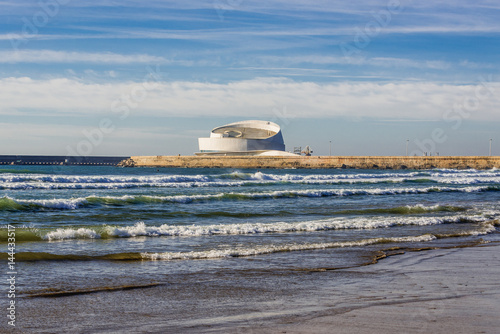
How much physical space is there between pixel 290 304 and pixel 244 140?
8683 centimetres

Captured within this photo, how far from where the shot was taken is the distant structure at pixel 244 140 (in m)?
91.4

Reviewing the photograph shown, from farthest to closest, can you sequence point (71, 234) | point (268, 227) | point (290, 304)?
point (268, 227)
point (71, 234)
point (290, 304)

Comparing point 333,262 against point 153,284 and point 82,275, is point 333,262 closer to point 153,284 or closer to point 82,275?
point 153,284

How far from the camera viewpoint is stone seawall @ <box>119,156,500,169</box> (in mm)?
71000

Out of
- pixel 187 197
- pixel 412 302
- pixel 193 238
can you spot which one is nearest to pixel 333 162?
pixel 187 197

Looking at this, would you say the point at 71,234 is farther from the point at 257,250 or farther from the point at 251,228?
the point at 257,250

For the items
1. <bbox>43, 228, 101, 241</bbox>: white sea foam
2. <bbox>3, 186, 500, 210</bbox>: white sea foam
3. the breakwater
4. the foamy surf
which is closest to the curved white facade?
the breakwater

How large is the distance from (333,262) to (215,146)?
85896mm

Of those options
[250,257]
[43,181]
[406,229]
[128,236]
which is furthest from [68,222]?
[43,181]

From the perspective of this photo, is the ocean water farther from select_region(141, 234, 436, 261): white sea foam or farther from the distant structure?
the distant structure

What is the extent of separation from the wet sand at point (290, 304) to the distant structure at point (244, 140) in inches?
3201

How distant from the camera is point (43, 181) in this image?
2859cm

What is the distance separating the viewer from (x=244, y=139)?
91438mm

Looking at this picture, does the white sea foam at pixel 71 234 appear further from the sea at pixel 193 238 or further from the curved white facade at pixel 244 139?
the curved white facade at pixel 244 139
